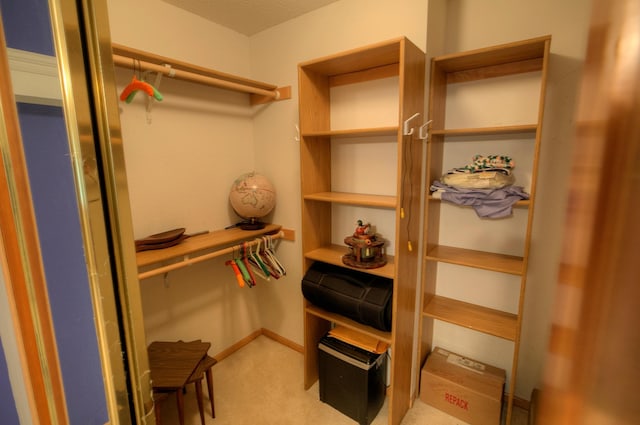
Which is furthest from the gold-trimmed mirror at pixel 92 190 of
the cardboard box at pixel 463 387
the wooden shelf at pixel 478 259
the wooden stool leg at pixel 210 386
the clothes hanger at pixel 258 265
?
the cardboard box at pixel 463 387

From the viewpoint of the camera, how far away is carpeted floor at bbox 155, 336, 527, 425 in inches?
69.0

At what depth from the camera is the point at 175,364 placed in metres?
1.65

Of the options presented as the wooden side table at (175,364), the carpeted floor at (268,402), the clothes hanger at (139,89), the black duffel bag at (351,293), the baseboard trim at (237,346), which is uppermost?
the clothes hanger at (139,89)

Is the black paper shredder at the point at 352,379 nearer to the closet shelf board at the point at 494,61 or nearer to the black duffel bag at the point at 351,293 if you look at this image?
the black duffel bag at the point at 351,293

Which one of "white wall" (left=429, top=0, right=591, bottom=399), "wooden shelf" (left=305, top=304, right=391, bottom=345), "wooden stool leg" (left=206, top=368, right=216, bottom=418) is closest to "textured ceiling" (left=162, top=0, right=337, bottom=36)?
"white wall" (left=429, top=0, right=591, bottom=399)

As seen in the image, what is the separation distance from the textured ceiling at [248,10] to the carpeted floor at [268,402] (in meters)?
2.49

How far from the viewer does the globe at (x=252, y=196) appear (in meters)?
2.02

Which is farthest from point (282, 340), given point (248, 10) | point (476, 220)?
point (248, 10)

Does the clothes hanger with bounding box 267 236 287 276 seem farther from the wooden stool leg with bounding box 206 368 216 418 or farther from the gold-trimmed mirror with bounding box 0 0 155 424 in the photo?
the gold-trimmed mirror with bounding box 0 0 155 424

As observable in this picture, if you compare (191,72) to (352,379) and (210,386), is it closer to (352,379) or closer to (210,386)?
(210,386)

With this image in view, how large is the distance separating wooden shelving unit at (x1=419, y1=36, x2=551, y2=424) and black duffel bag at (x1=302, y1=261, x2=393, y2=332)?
0.35 meters

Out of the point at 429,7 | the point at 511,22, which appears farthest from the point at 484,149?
the point at 429,7

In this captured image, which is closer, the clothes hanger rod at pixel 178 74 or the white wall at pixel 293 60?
the clothes hanger rod at pixel 178 74

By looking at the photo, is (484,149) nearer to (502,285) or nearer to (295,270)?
(502,285)
